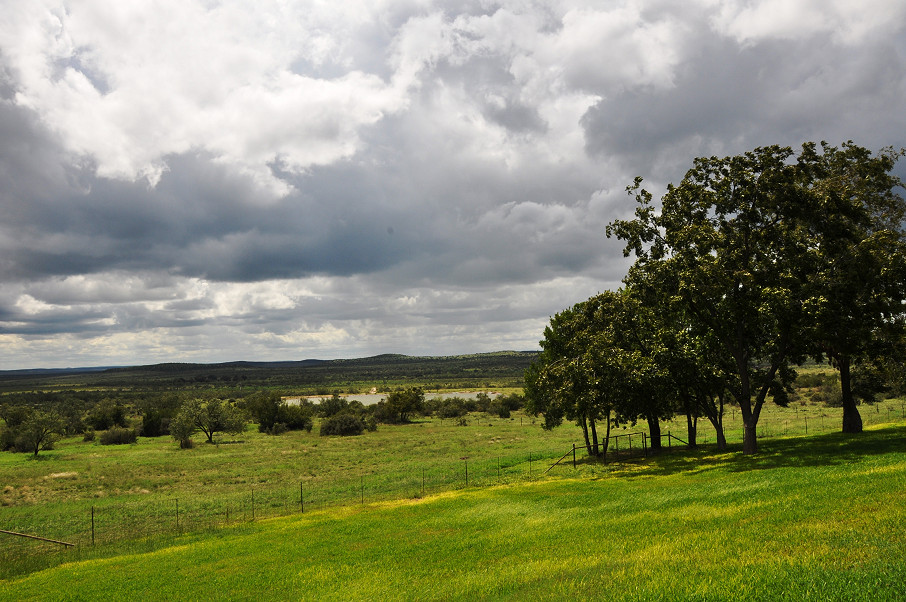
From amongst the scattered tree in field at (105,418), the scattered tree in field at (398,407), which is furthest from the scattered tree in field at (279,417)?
the scattered tree in field at (105,418)

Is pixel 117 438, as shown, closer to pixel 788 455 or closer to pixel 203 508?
pixel 203 508

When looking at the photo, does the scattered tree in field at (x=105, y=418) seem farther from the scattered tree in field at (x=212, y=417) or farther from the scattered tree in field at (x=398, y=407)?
the scattered tree in field at (x=398, y=407)

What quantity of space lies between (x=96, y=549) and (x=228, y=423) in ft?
225

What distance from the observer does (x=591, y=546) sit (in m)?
17.0

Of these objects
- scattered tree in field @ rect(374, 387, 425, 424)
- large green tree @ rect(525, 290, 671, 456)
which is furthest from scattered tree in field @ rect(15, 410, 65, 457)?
large green tree @ rect(525, 290, 671, 456)

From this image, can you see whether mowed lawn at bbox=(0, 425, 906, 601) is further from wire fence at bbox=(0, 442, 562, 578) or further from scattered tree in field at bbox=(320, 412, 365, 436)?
scattered tree in field at bbox=(320, 412, 365, 436)

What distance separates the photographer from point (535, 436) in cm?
7906

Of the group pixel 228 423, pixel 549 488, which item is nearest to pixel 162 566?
pixel 549 488

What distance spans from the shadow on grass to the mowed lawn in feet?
0.81

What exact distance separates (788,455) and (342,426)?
79.7m

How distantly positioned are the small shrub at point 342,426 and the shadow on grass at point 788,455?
67096 millimetres

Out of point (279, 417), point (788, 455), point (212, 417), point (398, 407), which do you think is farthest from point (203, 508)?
point (398, 407)

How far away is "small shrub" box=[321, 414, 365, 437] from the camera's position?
318 ft

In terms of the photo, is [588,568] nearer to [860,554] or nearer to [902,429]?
[860,554]
